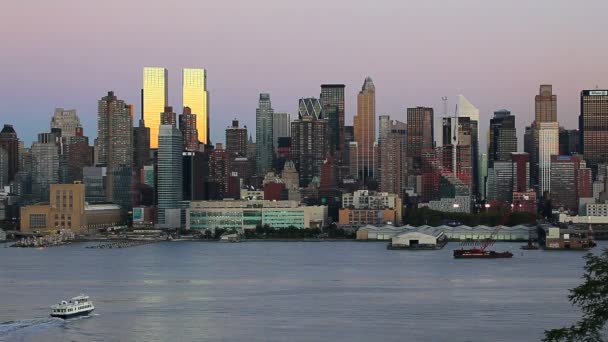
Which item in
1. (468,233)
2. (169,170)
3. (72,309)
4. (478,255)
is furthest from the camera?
(169,170)

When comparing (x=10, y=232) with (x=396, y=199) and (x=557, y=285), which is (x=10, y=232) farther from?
(x=557, y=285)

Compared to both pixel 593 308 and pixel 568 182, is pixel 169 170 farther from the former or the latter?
pixel 593 308

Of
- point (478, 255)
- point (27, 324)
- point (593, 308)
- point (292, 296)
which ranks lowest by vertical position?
point (27, 324)

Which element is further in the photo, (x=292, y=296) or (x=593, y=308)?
(x=292, y=296)

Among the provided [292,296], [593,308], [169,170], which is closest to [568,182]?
[169,170]

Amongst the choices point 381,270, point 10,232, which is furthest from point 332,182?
point 381,270

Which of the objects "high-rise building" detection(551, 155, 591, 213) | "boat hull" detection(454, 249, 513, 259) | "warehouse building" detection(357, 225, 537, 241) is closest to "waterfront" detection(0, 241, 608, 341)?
"boat hull" detection(454, 249, 513, 259)
